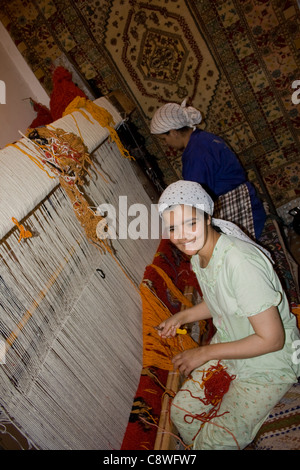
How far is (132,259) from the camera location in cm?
195

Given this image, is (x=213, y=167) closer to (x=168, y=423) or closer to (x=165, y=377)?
(x=165, y=377)

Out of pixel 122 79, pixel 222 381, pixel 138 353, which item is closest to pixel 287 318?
pixel 222 381

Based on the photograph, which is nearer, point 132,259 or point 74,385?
point 74,385

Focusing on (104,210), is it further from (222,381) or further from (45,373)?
(222,381)

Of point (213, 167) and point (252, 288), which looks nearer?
point (252, 288)

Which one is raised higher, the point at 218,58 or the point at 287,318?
the point at 218,58

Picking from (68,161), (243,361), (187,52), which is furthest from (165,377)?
(187,52)

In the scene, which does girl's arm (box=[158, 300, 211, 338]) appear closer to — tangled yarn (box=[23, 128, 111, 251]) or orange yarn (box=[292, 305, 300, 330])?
orange yarn (box=[292, 305, 300, 330])

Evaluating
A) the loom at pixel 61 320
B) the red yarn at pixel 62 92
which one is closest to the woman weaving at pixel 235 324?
the loom at pixel 61 320

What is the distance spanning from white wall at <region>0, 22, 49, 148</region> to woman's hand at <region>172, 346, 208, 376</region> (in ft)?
5.78

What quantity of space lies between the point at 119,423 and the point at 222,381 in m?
0.54

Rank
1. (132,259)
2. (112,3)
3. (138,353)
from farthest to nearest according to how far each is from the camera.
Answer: (112,3) → (132,259) → (138,353)

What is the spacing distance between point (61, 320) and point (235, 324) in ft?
2.42

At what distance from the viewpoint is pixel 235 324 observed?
140 cm
